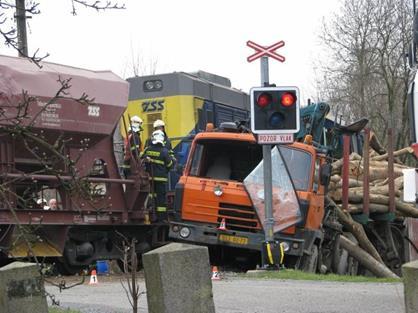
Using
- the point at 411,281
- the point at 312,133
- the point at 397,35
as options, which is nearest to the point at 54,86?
the point at 312,133

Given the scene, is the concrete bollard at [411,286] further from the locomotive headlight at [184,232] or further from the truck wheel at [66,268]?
the truck wheel at [66,268]

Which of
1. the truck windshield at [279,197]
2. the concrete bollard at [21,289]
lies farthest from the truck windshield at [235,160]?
the concrete bollard at [21,289]

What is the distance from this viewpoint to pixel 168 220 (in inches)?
567

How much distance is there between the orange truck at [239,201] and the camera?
13.6 metres

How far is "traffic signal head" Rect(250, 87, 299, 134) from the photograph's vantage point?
38.8 feet

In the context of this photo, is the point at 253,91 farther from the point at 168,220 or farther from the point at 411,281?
the point at 411,281

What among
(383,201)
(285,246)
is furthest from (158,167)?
(383,201)

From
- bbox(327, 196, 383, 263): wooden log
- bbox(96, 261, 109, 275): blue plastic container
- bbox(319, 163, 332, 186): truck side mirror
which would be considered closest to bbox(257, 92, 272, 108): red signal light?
bbox(319, 163, 332, 186): truck side mirror

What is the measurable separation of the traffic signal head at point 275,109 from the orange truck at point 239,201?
6.39ft

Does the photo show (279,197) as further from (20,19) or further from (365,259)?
(20,19)

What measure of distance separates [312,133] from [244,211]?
3.71m

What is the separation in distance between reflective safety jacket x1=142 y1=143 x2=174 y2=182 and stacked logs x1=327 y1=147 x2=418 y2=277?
3.66m

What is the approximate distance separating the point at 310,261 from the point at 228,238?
1.77 m

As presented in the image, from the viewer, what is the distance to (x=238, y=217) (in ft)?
45.0
